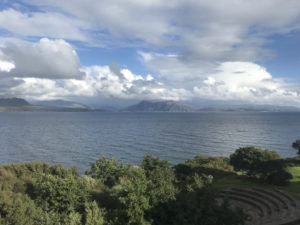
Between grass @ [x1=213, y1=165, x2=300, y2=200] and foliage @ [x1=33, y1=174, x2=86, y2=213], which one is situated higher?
foliage @ [x1=33, y1=174, x2=86, y2=213]

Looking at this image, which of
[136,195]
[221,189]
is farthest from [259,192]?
[136,195]

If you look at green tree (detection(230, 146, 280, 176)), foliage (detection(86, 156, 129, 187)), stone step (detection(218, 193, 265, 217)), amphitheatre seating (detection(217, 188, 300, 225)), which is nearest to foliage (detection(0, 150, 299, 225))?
amphitheatre seating (detection(217, 188, 300, 225))

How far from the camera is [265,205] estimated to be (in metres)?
22.3

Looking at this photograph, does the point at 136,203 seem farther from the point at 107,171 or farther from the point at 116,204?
the point at 107,171

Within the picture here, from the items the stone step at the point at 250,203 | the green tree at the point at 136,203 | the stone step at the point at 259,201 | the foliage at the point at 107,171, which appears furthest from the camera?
the foliage at the point at 107,171

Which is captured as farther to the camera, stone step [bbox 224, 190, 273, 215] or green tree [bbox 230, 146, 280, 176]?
green tree [bbox 230, 146, 280, 176]

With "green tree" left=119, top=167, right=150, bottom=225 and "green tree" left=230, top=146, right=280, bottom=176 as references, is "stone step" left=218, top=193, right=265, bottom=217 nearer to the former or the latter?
"green tree" left=119, top=167, right=150, bottom=225

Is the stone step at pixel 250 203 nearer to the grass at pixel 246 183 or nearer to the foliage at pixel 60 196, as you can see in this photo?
the grass at pixel 246 183

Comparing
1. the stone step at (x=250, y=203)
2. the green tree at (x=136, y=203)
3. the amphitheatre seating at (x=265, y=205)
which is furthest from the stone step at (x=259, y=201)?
the green tree at (x=136, y=203)

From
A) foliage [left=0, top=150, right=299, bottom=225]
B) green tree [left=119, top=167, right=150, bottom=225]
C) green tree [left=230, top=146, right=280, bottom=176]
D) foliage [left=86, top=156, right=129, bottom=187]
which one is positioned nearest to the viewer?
foliage [left=0, top=150, right=299, bottom=225]

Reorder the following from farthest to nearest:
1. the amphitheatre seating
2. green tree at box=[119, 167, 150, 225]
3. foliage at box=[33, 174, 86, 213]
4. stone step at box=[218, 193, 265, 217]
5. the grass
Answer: the grass < stone step at box=[218, 193, 265, 217] < foliage at box=[33, 174, 86, 213] < the amphitheatre seating < green tree at box=[119, 167, 150, 225]

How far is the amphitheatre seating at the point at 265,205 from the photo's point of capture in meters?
17.9

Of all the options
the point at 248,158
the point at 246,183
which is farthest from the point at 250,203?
the point at 248,158

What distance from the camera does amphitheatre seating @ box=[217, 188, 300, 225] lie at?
706 inches
